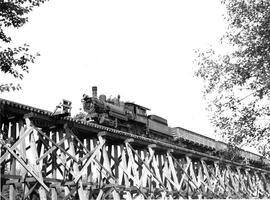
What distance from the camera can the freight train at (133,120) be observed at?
16.5 meters

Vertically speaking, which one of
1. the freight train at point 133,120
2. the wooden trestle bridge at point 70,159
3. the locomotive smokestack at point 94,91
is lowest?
the wooden trestle bridge at point 70,159

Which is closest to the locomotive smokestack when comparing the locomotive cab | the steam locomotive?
the steam locomotive

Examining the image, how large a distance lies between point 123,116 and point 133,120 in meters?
1.16

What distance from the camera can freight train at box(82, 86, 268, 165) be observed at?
16.5m

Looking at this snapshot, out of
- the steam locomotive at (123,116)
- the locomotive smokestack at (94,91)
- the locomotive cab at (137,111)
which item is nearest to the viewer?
the steam locomotive at (123,116)

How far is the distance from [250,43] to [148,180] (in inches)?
345

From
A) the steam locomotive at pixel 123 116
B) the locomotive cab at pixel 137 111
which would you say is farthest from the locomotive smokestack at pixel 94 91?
the locomotive cab at pixel 137 111

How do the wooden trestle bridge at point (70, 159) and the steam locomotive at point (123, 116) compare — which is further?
the steam locomotive at point (123, 116)

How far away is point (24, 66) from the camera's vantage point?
663 centimetres

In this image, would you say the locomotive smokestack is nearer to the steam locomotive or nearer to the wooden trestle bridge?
the steam locomotive

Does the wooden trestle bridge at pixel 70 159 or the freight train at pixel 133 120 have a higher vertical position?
the freight train at pixel 133 120

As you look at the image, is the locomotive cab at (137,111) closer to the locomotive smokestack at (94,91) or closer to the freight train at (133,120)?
the freight train at (133,120)

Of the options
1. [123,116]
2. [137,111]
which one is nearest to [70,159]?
[123,116]

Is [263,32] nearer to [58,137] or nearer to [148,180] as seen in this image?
[58,137]
